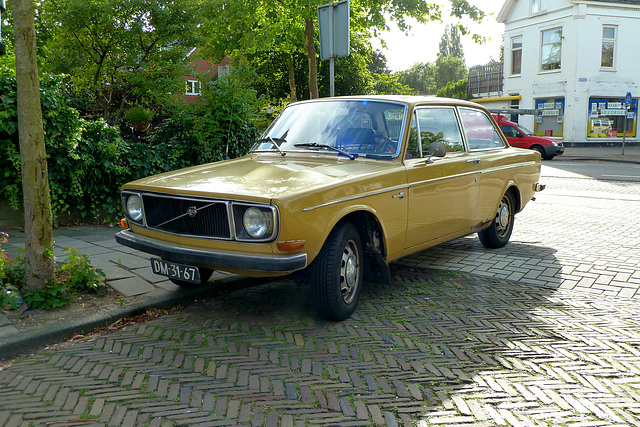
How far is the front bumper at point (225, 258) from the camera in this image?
384 centimetres

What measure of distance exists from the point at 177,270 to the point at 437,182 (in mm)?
2536

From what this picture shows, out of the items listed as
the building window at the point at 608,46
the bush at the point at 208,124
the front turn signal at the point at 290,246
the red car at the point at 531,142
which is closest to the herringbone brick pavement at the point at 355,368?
the front turn signal at the point at 290,246

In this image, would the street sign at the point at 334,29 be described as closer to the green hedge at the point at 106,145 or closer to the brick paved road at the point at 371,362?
the green hedge at the point at 106,145

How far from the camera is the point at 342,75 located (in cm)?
2839

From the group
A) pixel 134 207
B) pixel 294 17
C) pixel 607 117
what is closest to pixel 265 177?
pixel 134 207

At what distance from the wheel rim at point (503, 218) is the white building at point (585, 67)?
25975mm

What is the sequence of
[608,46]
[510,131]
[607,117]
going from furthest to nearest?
[607,117] → [608,46] → [510,131]

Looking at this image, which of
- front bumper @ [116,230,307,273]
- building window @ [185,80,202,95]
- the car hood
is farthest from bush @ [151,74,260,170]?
front bumper @ [116,230,307,273]

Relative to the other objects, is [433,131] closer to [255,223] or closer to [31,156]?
[255,223]

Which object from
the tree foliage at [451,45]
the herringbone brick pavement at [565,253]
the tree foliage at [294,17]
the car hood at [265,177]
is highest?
the tree foliage at [451,45]

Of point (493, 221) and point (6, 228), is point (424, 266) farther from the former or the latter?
point (6, 228)

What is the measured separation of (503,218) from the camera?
7074mm

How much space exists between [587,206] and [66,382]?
31.7ft

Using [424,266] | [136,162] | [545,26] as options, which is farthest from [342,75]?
[424,266]
